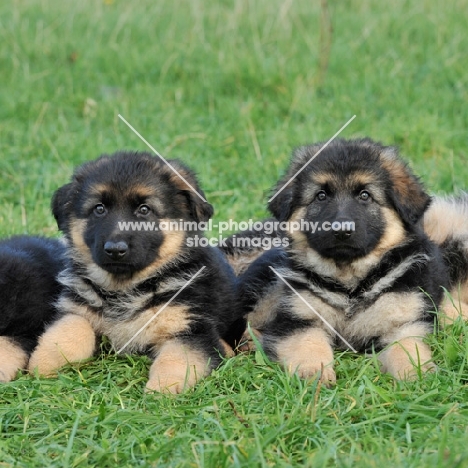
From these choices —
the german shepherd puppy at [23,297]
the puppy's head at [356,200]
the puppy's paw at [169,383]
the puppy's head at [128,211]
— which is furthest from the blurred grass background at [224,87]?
the puppy's paw at [169,383]

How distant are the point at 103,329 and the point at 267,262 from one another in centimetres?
117

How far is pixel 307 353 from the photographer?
416 cm

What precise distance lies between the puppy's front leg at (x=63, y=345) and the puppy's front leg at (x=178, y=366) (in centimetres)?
41

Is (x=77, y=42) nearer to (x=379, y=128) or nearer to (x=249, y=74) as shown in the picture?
(x=249, y=74)

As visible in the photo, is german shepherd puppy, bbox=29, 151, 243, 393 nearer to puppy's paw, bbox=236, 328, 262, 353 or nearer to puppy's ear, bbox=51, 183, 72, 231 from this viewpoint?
puppy's ear, bbox=51, 183, 72, 231

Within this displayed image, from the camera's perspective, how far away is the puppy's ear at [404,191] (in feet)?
14.6

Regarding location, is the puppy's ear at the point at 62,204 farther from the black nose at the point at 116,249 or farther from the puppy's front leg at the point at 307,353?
the puppy's front leg at the point at 307,353

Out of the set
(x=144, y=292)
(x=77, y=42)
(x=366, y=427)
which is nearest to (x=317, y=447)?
(x=366, y=427)

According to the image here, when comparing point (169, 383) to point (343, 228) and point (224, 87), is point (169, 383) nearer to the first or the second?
point (343, 228)

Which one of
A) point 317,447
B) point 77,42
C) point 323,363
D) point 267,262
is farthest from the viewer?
point 77,42

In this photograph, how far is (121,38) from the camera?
1002 cm

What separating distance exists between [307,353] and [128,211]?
123 centimetres

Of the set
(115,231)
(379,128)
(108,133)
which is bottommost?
(108,133)

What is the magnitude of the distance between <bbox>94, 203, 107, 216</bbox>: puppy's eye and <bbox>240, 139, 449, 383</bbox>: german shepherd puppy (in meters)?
0.99
